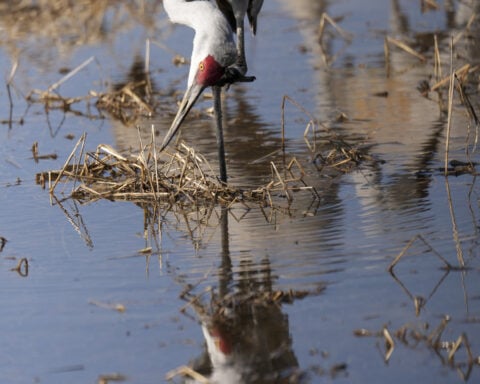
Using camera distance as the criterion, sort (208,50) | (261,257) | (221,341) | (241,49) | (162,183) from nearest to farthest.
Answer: (221,341), (261,257), (208,50), (162,183), (241,49)

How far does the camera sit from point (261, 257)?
529cm

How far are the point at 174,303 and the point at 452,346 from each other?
121 cm

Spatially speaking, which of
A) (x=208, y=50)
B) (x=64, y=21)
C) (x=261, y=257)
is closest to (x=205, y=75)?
(x=208, y=50)

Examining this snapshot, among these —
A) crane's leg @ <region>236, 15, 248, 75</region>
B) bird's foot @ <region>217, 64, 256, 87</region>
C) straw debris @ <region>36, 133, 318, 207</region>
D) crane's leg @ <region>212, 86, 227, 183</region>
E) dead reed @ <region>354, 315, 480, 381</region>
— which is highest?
crane's leg @ <region>236, 15, 248, 75</region>

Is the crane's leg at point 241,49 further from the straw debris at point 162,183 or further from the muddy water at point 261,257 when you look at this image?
the muddy water at point 261,257

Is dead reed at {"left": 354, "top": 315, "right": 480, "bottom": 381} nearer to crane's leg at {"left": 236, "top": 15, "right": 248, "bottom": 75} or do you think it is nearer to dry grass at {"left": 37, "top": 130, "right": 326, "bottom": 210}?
dry grass at {"left": 37, "top": 130, "right": 326, "bottom": 210}

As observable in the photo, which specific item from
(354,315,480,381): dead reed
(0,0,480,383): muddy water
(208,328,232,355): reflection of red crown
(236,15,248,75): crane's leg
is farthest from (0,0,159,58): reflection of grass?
(354,315,480,381): dead reed

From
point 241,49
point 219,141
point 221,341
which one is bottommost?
point 221,341

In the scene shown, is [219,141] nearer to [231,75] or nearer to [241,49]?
[231,75]

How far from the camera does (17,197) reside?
6.80m

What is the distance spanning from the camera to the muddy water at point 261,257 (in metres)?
4.16

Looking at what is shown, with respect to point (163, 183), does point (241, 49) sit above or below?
above

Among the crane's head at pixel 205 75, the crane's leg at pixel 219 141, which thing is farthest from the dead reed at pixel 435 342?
the crane's leg at pixel 219 141

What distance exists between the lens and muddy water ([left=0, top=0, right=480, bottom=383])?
4.16 meters
